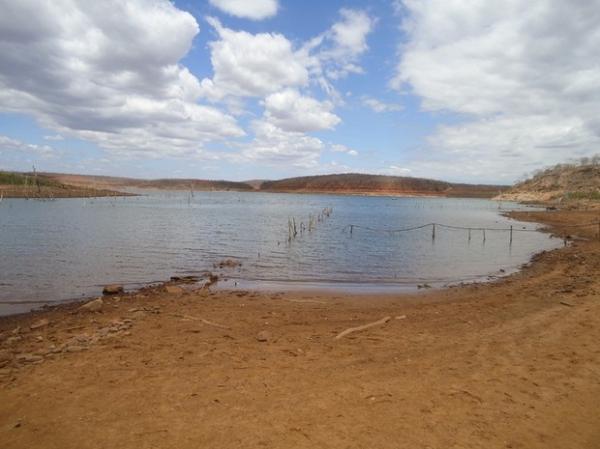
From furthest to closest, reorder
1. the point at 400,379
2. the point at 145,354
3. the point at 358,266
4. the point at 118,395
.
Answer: the point at 358,266 < the point at 145,354 < the point at 400,379 < the point at 118,395

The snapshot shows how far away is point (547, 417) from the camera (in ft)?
16.9

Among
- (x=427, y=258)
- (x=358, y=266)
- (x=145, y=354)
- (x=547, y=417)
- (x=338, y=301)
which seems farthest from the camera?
(x=427, y=258)

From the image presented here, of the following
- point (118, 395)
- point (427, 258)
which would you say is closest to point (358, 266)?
point (427, 258)

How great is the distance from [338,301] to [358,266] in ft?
26.6

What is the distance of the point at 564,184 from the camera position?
105438mm

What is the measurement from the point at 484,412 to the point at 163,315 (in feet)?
24.9

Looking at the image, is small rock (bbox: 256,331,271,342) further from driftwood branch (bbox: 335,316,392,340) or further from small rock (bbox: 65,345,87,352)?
small rock (bbox: 65,345,87,352)

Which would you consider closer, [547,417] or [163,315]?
[547,417]

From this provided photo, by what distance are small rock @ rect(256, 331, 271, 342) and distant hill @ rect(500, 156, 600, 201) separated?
87666mm

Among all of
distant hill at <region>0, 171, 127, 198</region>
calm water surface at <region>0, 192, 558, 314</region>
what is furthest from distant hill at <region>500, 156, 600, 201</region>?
distant hill at <region>0, 171, 127, 198</region>

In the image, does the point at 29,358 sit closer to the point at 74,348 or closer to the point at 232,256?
the point at 74,348

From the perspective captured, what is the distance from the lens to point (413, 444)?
4.59 meters

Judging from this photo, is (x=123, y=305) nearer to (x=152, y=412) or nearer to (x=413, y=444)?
(x=152, y=412)

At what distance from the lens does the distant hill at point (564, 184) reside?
88387 millimetres
